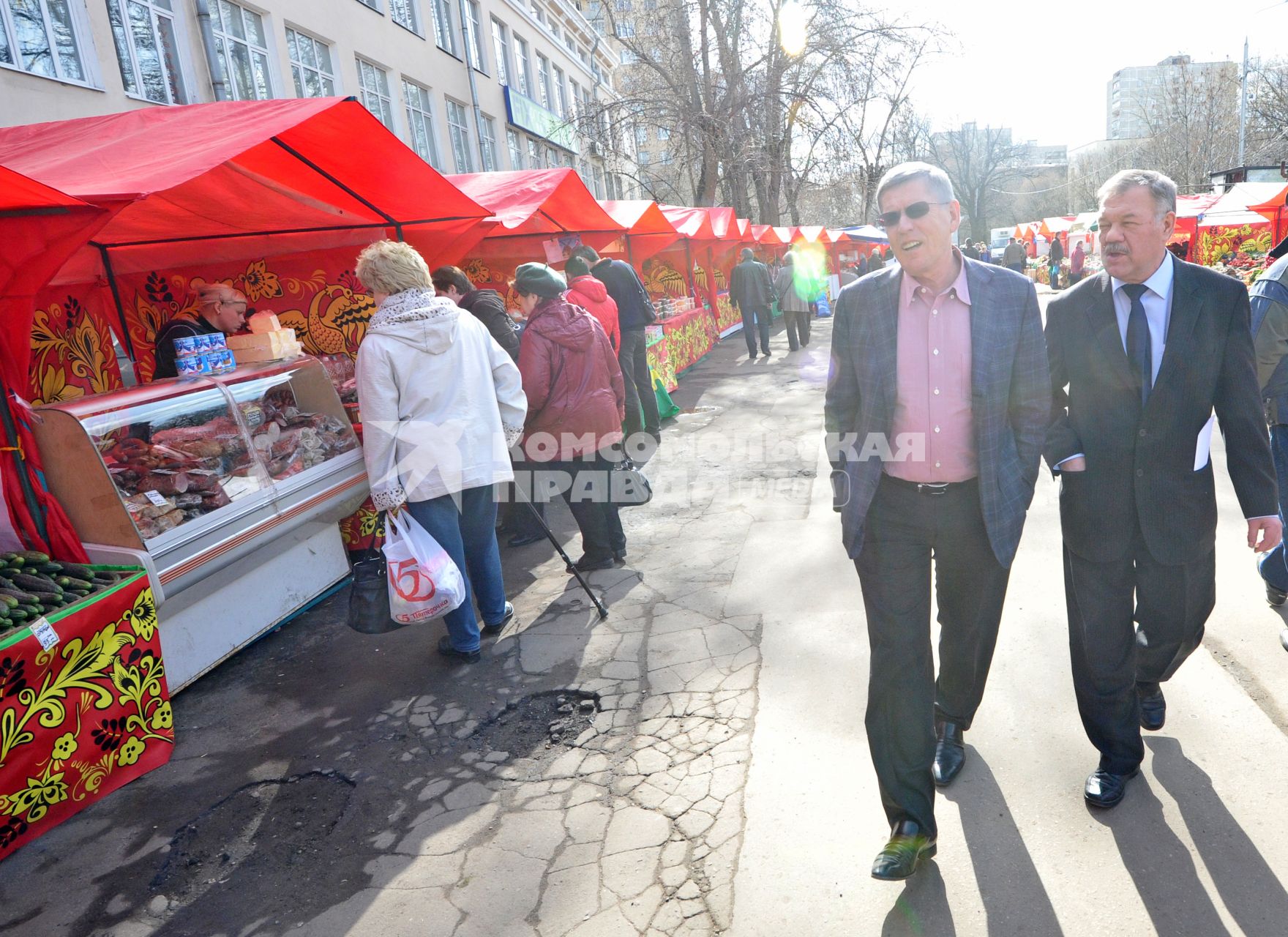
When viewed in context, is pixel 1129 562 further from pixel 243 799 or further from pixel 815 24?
pixel 815 24

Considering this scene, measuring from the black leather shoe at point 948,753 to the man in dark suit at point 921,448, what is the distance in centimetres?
42

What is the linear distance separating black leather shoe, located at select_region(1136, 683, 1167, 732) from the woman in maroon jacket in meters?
3.07

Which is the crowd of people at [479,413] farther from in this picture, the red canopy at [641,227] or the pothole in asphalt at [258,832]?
the red canopy at [641,227]

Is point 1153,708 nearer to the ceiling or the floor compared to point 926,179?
nearer to the floor

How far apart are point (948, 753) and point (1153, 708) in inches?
30.4

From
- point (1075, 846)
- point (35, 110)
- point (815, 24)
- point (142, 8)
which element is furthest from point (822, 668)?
point (815, 24)

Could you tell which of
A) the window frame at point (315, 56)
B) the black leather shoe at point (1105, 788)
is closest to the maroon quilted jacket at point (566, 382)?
the black leather shoe at point (1105, 788)

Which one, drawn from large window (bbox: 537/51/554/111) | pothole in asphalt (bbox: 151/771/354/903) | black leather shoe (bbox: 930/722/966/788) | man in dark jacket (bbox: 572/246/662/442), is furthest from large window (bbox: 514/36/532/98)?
black leather shoe (bbox: 930/722/966/788)

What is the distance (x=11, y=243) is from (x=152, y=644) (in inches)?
64.2

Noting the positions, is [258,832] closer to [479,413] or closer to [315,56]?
[479,413]

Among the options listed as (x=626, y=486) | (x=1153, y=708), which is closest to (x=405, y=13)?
(x=626, y=486)

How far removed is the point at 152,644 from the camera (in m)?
3.52

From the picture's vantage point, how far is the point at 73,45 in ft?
29.7

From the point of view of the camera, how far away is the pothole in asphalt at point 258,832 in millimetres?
2850
